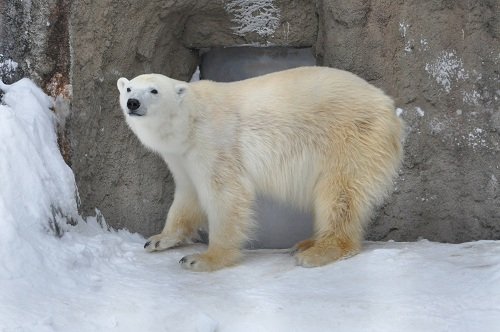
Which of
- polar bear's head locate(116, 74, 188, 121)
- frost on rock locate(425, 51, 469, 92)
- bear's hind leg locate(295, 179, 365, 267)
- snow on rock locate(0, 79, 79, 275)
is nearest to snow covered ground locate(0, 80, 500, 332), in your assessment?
snow on rock locate(0, 79, 79, 275)

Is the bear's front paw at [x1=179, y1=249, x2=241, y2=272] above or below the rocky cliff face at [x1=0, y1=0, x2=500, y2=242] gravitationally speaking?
below

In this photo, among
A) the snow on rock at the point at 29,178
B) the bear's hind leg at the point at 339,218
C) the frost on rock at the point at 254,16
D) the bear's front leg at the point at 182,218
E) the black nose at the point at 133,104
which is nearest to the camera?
the snow on rock at the point at 29,178

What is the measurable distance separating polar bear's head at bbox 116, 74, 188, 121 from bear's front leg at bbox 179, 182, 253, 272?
534 mm

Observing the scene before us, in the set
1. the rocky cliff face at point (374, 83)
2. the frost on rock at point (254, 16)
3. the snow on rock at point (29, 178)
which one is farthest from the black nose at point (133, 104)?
the frost on rock at point (254, 16)

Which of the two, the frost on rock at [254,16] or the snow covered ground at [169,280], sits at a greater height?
the frost on rock at [254,16]

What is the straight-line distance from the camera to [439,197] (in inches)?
187

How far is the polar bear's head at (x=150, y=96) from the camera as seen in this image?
3.71 m

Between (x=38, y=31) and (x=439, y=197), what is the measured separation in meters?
2.69

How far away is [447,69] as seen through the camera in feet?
15.1

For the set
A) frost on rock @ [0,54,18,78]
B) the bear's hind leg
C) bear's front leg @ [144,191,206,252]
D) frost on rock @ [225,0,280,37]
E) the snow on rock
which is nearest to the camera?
the snow on rock

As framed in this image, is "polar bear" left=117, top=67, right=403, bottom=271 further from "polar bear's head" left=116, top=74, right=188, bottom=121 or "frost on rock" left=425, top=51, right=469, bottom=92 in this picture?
"frost on rock" left=425, top=51, right=469, bottom=92

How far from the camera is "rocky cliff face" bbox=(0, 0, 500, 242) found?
4293 millimetres

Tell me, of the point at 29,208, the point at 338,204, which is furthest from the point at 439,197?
the point at 29,208

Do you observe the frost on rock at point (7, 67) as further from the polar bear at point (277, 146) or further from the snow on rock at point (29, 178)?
the polar bear at point (277, 146)
